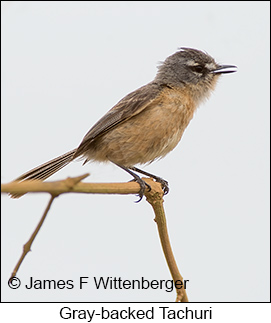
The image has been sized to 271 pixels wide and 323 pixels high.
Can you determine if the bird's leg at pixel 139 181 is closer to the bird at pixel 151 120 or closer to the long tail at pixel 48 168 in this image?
the bird at pixel 151 120

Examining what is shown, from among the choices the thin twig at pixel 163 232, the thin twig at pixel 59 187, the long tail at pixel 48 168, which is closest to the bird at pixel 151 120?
the long tail at pixel 48 168

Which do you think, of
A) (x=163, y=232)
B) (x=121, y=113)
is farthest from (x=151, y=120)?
(x=163, y=232)

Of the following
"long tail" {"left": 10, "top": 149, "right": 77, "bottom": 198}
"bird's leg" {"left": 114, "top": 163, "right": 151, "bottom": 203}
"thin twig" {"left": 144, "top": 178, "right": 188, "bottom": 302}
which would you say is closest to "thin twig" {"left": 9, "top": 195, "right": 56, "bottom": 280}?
"thin twig" {"left": 144, "top": 178, "right": 188, "bottom": 302}

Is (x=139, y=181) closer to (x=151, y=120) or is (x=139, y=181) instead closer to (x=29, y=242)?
(x=151, y=120)

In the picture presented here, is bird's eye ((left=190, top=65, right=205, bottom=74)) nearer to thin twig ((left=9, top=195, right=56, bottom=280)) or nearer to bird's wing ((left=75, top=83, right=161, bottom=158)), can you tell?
bird's wing ((left=75, top=83, right=161, bottom=158))

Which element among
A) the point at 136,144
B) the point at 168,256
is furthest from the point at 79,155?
the point at 168,256

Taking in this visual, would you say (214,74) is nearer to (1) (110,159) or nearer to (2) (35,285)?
(1) (110,159)

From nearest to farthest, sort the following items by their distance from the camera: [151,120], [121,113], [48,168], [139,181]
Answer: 1. [139,181]
2. [48,168]
3. [151,120]
4. [121,113]
